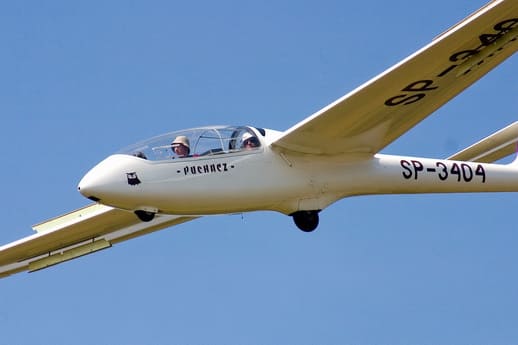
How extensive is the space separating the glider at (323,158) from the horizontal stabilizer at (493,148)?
Result: 147cm

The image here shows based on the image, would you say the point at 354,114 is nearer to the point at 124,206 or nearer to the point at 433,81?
the point at 433,81

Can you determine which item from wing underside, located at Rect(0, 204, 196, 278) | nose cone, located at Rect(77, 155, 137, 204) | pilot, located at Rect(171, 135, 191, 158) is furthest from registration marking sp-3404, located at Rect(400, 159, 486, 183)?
nose cone, located at Rect(77, 155, 137, 204)

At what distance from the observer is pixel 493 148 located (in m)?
28.7

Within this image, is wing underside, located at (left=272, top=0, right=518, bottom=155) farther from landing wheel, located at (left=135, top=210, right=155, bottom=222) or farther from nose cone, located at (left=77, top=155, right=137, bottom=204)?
nose cone, located at (left=77, top=155, right=137, bottom=204)

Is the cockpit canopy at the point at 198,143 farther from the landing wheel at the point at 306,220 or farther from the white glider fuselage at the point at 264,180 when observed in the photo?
the landing wheel at the point at 306,220

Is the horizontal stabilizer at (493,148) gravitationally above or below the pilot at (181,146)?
above

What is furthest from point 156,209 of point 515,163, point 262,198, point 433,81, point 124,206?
point 515,163

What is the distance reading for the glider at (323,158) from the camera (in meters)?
23.0

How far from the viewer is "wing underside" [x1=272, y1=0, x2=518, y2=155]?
74.6ft

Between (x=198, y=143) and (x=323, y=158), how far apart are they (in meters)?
2.72

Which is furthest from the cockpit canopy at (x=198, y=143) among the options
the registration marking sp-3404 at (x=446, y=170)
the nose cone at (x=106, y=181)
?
the registration marking sp-3404 at (x=446, y=170)

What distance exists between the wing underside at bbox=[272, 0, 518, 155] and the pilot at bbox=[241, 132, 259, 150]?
1.28 ft

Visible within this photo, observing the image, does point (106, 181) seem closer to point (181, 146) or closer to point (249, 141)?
point (181, 146)

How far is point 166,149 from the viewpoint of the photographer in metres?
23.6
